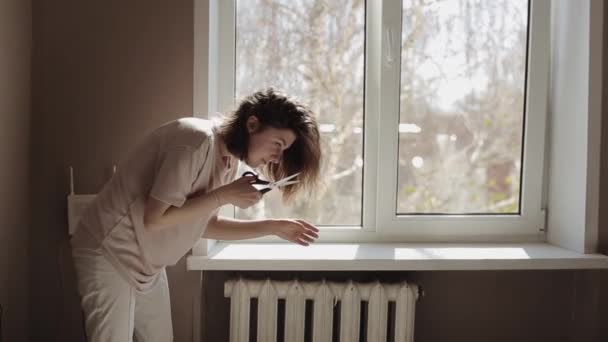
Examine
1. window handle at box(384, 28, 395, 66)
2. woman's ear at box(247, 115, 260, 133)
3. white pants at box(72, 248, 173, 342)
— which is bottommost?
white pants at box(72, 248, 173, 342)

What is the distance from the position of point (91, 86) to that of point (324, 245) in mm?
1006

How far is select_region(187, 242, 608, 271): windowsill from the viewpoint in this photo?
6.63 ft

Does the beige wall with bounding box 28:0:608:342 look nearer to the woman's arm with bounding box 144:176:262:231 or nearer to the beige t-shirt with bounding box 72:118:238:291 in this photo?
the beige t-shirt with bounding box 72:118:238:291

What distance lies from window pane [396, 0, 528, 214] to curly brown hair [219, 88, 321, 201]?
0.80 m

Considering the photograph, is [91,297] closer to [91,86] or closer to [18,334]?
[18,334]

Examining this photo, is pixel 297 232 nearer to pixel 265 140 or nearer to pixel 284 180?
pixel 284 180

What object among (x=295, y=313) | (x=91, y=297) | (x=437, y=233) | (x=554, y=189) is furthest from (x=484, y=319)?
(x=91, y=297)

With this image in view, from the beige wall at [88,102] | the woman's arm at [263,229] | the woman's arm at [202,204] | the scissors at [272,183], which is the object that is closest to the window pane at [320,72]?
the beige wall at [88,102]

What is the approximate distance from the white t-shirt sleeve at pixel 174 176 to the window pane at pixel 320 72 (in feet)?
2.67

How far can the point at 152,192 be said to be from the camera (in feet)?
4.85

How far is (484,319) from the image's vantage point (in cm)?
230

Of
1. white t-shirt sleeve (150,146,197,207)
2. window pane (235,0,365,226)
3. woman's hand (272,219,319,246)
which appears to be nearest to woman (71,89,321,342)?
white t-shirt sleeve (150,146,197,207)

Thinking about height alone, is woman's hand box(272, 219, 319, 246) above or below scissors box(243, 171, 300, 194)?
below

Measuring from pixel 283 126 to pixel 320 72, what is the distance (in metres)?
0.80
